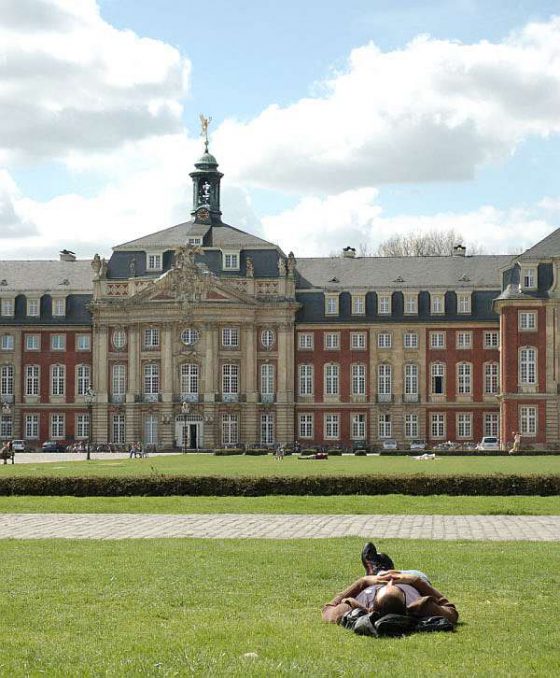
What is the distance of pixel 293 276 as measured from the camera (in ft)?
304

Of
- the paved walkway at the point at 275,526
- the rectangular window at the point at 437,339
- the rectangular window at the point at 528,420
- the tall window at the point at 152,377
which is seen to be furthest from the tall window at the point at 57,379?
the paved walkway at the point at 275,526

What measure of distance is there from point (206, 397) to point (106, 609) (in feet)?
254

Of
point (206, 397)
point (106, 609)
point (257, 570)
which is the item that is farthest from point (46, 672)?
point (206, 397)

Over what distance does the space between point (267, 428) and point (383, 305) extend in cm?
1291

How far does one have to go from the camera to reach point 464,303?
302ft

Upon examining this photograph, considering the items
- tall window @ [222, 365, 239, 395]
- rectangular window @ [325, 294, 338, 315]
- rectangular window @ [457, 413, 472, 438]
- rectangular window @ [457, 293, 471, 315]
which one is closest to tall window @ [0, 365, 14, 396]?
tall window @ [222, 365, 239, 395]

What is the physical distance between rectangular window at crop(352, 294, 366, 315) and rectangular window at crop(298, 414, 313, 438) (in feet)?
28.6

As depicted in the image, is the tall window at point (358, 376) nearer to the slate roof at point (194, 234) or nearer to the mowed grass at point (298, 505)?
the slate roof at point (194, 234)

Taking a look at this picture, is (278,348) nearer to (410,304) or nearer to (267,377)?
(267,377)

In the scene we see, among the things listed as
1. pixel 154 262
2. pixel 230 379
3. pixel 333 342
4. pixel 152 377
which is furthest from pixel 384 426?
pixel 154 262

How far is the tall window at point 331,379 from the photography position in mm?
93062

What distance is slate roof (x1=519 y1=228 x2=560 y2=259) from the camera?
8619cm

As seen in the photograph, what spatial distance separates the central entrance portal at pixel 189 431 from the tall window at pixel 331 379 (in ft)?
32.8

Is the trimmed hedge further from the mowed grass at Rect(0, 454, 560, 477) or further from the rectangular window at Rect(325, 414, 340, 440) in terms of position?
the rectangular window at Rect(325, 414, 340, 440)
